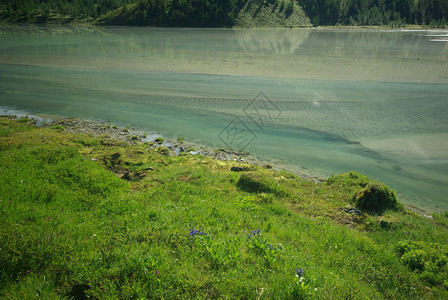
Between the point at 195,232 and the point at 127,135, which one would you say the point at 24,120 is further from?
the point at 195,232

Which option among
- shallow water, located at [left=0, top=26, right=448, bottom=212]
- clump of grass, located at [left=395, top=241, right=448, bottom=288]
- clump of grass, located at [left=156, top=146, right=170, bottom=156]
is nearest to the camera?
clump of grass, located at [left=395, top=241, right=448, bottom=288]

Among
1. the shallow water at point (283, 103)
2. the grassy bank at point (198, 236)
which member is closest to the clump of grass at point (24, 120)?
the shallow water at point (283, 103)

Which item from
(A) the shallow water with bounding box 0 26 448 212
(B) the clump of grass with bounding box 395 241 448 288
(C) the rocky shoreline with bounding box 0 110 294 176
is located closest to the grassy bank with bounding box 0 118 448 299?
(B) the clump of grass with bounding box 395 241 448 288

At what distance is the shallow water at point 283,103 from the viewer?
1705cm

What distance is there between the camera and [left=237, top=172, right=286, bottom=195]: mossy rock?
445 inches

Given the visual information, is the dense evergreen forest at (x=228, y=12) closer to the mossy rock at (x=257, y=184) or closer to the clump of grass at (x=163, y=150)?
the clump of grass at (x=163, y=150)

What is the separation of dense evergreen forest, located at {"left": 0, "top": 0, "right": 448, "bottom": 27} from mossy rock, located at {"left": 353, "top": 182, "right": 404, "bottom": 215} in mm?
139009

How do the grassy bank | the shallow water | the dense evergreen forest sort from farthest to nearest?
the dense evergreen forest, the shallow water, the grassy bank

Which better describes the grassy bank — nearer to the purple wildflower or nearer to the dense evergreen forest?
the purple wildflower

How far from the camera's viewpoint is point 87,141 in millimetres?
16188

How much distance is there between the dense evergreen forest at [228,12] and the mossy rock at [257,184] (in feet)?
454

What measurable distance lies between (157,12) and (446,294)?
162980 millimetres

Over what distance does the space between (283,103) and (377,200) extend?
15.9 meters

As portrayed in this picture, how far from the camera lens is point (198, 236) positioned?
6.62m
